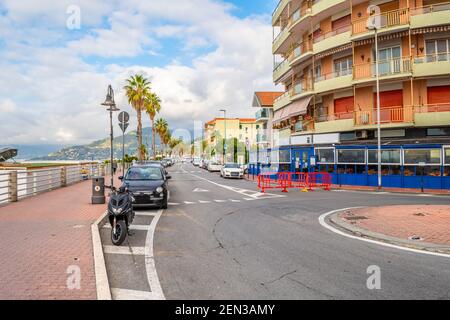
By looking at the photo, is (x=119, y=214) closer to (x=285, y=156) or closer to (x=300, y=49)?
(x=285, y=156)

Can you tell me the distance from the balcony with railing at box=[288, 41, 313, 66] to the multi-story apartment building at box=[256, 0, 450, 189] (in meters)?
0.12

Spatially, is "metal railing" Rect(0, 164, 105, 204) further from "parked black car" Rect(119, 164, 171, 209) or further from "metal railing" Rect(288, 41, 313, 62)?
"metal railing" Rect(288, 41, 313, 62)

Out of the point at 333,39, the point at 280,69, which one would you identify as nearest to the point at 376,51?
the point at 333,39

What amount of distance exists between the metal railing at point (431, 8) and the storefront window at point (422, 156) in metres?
9.42

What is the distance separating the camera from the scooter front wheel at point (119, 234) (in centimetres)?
727

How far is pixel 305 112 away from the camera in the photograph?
29.6 m

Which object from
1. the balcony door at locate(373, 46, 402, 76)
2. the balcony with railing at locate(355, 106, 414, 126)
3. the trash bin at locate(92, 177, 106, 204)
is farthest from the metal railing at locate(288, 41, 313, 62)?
the trash bin at locate(92, 177, 106, 204)

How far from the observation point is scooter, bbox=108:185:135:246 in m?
7.34

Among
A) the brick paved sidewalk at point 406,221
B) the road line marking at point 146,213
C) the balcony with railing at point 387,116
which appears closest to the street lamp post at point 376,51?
the balcony with railing at point 387,116

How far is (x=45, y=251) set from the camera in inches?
250
